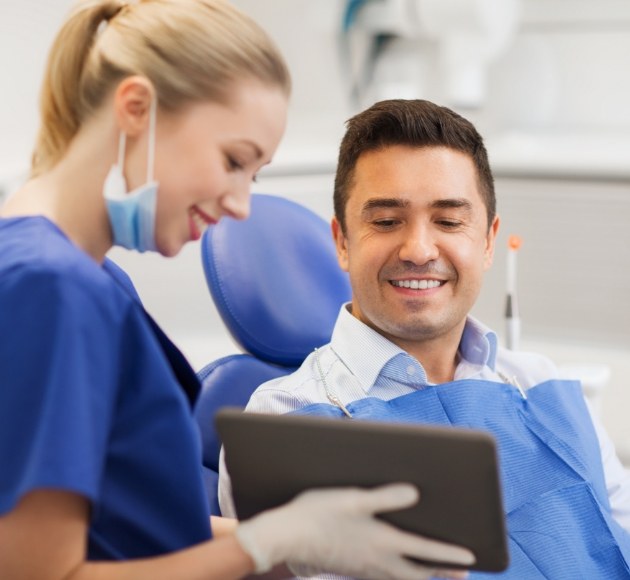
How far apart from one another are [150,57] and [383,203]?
2.10 ft

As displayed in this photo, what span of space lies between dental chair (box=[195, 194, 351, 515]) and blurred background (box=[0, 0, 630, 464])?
1111 millimetres

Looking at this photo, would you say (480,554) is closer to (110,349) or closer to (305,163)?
(110,349)

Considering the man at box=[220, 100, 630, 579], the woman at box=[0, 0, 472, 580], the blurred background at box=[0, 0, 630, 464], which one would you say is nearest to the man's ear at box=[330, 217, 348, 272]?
the man at box=[220, 100, 630, 579]

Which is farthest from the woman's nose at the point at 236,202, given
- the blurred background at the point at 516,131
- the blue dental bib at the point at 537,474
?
the blurred background at the point at 516,131

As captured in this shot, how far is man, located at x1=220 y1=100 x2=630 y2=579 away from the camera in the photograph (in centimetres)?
149

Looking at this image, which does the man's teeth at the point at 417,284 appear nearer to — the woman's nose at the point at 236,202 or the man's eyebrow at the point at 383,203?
the man's eyebrow at the point at 383,203

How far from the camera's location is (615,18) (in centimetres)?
315

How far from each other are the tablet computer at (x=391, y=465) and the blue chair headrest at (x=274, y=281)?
713 millimetres

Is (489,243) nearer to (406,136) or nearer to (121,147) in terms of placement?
(406,136)

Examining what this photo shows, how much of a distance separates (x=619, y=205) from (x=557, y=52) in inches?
21.1

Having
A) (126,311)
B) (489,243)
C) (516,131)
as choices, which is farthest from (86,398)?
(516,131)

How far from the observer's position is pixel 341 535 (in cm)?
102

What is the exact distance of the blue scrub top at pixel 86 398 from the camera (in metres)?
0.93

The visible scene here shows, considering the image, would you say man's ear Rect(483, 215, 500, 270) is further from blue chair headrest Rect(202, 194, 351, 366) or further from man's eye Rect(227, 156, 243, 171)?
man's eye Rect(227, 156, 243, 171)
